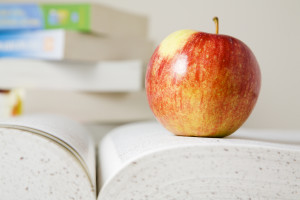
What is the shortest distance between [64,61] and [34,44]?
104mm

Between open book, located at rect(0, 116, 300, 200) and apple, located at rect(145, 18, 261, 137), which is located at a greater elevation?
apple, located at rect(145, 18, 261, 137)

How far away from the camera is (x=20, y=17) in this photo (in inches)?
47.1

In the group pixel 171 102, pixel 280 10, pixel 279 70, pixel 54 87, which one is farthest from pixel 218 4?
pixel 171 102

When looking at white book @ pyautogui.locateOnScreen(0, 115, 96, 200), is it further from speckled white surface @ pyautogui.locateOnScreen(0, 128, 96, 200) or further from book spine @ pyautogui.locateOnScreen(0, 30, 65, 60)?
book spine @ pyautogui.locateOnScreen(0, 30, 65, 60)

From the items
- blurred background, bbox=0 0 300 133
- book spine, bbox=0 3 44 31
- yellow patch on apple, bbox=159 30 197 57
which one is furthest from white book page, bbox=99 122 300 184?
book spine, bbox=0 3 44 31

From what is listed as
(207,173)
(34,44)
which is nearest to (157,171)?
(207,173)

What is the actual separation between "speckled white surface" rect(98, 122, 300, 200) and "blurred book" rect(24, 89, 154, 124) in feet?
2.51

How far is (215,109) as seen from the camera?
554mm

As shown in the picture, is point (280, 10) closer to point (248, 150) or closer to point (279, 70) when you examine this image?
point (279, 70)

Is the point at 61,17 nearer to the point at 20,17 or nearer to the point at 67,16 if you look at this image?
the point at 67,16

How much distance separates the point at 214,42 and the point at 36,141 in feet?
0.92

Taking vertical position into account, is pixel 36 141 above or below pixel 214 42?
below

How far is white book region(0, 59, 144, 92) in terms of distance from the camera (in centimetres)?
116

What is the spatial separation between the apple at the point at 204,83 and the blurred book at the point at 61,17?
23.9 inches
